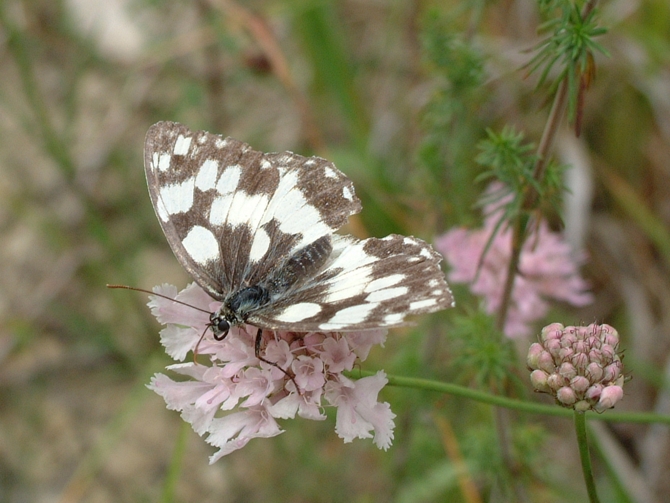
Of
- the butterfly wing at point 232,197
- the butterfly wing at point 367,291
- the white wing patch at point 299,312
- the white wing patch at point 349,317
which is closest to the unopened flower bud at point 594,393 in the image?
the butterfly wing at point 367,291

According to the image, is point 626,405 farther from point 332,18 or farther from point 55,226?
point 55,226

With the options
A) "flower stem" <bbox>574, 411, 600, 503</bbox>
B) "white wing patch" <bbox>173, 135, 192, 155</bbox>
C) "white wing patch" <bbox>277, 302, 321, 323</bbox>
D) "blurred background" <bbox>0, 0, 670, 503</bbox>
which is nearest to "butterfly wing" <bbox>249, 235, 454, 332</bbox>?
"white wing patch" <bbox>277, 302, 321, 323</bbox>

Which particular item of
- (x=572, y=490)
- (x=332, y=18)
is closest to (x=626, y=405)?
(x=572, y=490)

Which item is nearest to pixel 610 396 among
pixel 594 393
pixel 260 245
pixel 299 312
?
pixel 594 393

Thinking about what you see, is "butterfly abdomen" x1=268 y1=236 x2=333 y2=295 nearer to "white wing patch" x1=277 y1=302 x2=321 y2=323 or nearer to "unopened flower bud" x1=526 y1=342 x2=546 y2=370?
"white wing patch" x1=277 y1=302 x2=321 y2=323

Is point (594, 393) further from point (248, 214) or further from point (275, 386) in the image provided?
point (248, 214)

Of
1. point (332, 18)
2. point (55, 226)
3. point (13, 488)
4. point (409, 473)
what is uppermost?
point (332, 18)
